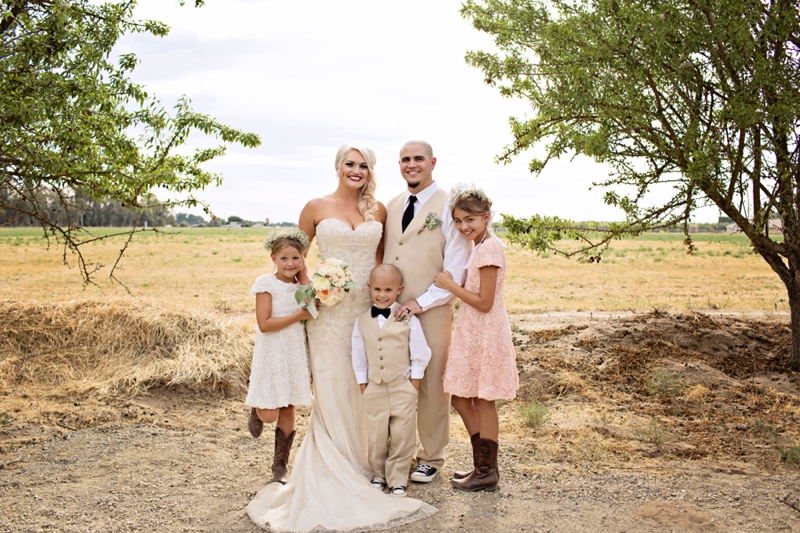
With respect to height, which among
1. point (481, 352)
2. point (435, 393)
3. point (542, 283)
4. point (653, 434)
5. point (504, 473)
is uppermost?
point (481, 352)

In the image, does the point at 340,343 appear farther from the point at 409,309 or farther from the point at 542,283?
the point at 542,283

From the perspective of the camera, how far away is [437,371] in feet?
17.7

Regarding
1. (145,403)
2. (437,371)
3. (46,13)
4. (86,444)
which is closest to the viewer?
(437,371)

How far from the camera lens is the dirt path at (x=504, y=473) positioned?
4707 mm

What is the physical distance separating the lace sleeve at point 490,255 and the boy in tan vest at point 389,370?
632mm

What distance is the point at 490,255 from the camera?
16.3 feet

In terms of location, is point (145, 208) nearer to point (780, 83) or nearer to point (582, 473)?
point (582, 473)

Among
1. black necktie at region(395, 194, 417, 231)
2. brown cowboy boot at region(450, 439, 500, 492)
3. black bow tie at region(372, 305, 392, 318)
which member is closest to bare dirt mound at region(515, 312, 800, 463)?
brown cowboy boot at region(450, 439, 500, 492)

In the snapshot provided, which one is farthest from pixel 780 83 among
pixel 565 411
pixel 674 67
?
pixel 565 411

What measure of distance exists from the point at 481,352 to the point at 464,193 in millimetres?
1244

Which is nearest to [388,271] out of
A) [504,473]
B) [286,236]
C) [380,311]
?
[380,311]

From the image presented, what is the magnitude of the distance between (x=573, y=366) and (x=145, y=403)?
563 cm

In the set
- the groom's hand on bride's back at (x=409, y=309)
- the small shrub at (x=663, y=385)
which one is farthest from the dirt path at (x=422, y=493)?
the small shrub at (x=663, y=385)

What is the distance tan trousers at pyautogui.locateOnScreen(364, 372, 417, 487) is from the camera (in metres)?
5.12
